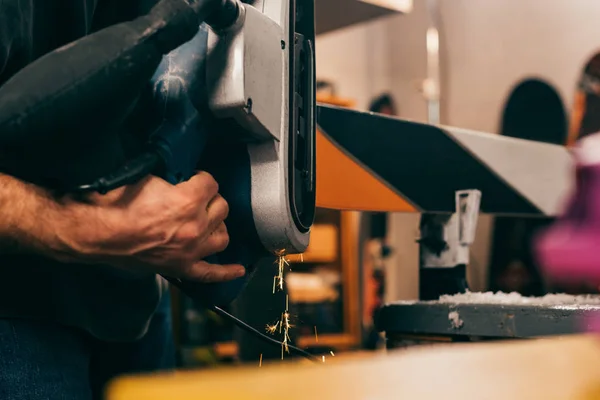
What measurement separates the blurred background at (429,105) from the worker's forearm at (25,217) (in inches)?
46.8

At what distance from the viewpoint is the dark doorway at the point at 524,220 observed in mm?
2584

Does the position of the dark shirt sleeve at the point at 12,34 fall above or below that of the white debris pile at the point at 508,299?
above

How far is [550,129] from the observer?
2.58 meters

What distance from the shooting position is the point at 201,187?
71 centimetres

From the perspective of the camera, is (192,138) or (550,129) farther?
(550,129)

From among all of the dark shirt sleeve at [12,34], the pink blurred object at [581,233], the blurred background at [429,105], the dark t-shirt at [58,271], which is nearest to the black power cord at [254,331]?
the dark t-shirt at [58,271]

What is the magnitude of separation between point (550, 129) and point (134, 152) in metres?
2.24

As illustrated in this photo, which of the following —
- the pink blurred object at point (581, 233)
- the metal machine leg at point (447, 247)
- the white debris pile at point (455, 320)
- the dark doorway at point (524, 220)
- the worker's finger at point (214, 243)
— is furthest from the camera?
the dark doorway at point (524, 220)

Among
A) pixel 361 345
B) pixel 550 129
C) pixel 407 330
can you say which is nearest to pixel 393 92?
pixel 550 129

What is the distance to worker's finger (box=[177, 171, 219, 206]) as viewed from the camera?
69cm

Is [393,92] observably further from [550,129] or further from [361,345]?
[361,345]

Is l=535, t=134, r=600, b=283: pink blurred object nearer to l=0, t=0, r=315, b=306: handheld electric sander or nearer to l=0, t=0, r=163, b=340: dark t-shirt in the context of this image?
l=0, t=0, r=315, b=306: handheld electric sander

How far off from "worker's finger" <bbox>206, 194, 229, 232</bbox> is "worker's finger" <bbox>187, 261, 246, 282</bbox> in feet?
0.15

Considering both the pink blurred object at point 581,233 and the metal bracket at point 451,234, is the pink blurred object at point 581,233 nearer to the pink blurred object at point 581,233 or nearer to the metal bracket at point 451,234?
the pink blurred object at point 581,233
